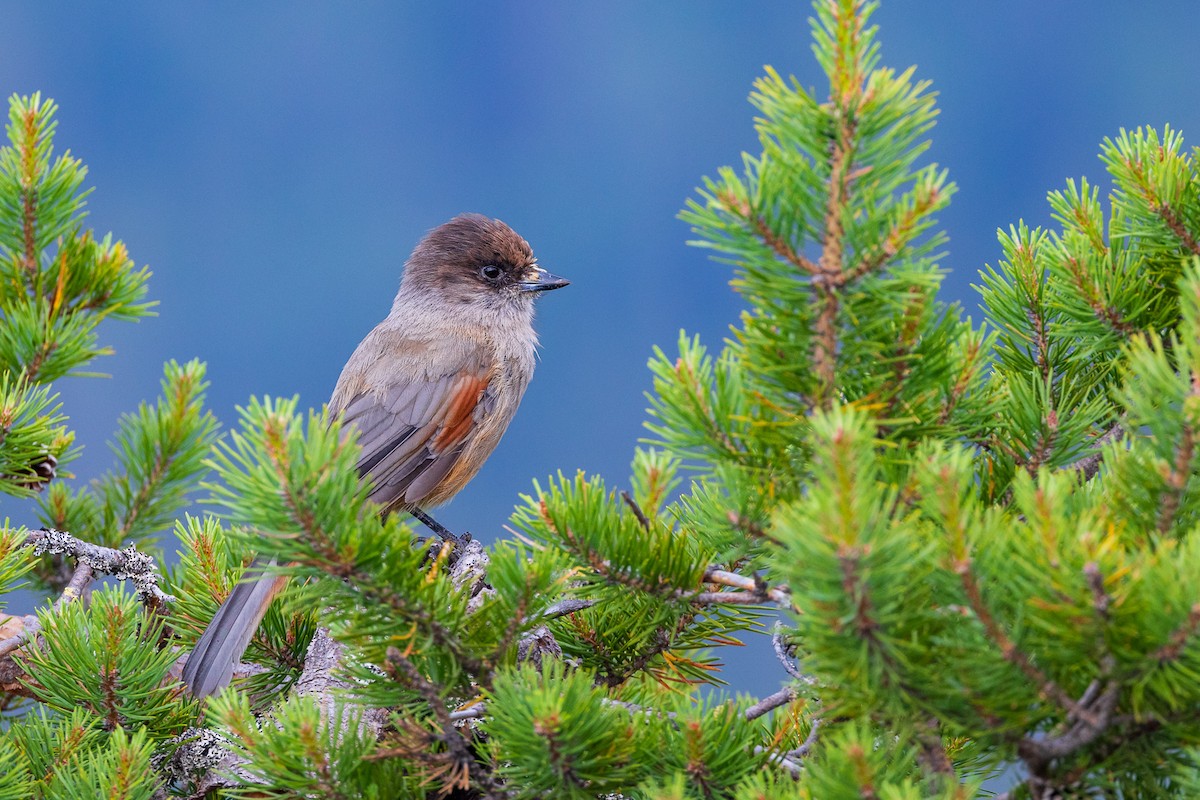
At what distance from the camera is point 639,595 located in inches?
75.4

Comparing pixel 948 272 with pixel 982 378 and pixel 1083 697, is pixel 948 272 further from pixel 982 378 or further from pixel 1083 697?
pixel 1083 697

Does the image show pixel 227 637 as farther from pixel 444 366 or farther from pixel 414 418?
pixel 444 366

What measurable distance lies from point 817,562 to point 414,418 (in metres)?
2.76

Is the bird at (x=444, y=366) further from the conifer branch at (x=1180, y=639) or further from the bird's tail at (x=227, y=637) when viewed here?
the conifer branch at (x=1180, y=639)

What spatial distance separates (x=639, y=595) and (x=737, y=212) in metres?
0.67

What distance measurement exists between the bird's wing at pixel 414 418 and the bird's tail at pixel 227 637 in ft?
4.15

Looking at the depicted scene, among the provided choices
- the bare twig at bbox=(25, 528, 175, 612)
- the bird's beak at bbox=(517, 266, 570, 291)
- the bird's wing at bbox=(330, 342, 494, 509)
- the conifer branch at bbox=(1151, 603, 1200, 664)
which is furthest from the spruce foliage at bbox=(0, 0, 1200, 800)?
the bird's beak at bbox=(517, 266, 570, 291)

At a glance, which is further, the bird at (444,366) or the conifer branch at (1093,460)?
the bird at (444,366)

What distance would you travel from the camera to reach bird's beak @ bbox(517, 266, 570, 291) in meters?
4.71

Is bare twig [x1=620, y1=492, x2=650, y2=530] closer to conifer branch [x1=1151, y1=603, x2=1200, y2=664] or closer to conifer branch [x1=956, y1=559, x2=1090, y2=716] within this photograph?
conifer branch [x1=956, y1=559, x2=1090, y2=716]

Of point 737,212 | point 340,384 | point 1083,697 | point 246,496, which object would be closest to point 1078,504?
point 1083,697

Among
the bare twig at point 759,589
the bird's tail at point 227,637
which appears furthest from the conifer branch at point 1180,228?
the bird's tail at point 227,637

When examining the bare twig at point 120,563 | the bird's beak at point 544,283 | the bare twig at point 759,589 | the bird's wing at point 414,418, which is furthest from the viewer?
the bird's beak at point 544,283

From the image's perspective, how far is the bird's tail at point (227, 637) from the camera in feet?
7.75
